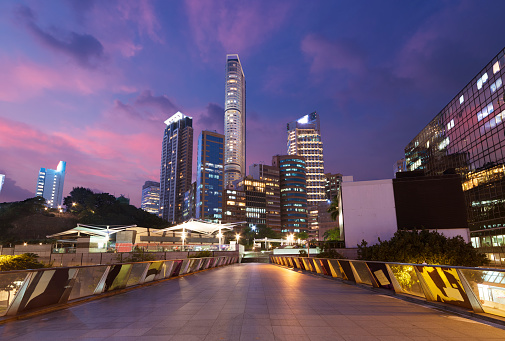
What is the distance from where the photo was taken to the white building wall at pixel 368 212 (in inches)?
1547

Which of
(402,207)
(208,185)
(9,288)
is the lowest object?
(9,288)

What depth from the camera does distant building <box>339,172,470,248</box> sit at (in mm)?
37469

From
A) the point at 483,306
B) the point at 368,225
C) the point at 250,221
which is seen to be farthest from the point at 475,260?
the point at 250,221

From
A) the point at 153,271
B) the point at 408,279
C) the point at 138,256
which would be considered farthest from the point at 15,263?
the point at 408,279

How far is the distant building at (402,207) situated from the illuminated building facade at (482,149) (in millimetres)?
4772

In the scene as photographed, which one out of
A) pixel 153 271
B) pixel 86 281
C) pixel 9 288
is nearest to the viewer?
pixel 9 288

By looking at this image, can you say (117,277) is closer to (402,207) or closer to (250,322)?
(250,322)

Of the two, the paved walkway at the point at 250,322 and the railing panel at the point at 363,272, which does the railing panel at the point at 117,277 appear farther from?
the railing panel at the point at 363,272

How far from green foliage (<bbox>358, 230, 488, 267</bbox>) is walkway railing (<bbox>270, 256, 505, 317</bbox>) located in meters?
6.53

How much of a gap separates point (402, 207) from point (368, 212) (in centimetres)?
408

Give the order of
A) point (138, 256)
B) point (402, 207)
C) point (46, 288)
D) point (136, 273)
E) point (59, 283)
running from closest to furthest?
point (46, 288) → point (59, 283) → point (136, 273) → point (138, 256) → point (402, 207)

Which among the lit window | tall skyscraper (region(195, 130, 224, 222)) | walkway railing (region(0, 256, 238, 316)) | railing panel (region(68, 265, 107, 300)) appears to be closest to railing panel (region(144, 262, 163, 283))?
walkway railing (region(0, 256, 238, 316))

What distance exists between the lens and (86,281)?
1050 cm

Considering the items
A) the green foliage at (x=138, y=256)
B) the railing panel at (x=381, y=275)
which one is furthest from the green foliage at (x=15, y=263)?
the railing panel at (x=381, y=275)
